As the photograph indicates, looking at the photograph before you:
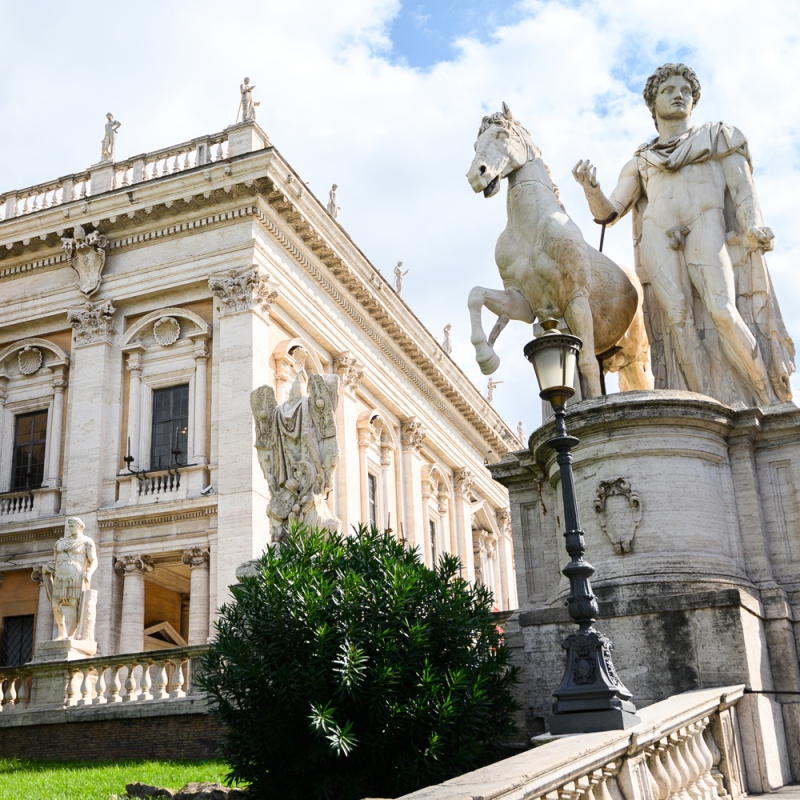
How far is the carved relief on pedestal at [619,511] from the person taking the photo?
8727mm

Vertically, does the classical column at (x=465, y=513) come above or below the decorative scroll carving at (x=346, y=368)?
below

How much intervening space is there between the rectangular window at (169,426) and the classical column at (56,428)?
2.69 m

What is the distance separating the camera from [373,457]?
34469mm

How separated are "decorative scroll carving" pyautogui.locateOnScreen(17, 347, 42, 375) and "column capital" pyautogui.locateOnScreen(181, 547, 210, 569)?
7.94 meters

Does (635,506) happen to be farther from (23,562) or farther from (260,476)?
(23,562)

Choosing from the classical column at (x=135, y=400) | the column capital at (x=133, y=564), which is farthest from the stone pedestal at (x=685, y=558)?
the classical column at (x=135, y=400)

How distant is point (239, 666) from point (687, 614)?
136 inches

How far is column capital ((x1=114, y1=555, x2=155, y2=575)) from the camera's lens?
25.4m

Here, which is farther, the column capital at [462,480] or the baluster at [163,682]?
the column capital at [462,480]

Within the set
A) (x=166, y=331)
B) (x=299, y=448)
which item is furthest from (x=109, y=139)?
(x=299, y=448)

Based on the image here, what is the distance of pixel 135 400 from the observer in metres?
27.2

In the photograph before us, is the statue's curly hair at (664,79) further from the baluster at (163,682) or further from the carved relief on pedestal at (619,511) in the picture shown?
the baluster at (163,682)

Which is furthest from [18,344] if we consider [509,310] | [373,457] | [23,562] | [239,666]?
[239,666]

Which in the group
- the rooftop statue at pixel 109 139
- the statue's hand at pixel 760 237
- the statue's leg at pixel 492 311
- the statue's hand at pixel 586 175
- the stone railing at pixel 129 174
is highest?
the rooftop statue at pixel 109 139
